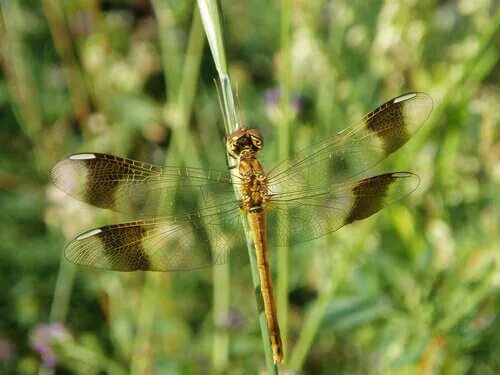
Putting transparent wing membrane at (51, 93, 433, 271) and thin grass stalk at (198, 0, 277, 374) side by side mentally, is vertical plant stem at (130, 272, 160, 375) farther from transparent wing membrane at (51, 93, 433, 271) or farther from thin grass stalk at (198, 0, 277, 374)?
thin grass stalk at (198, 0, 277, 374)

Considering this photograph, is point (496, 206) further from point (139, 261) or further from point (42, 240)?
point (42, 240)

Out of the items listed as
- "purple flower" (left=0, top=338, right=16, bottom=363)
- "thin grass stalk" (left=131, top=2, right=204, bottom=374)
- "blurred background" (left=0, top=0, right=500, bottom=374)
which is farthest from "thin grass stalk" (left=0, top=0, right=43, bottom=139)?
"thin grass stalk" (left=131, top=2, right=204, bottom=374)

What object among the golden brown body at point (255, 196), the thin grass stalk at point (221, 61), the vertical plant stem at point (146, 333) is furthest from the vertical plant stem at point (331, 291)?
the vertical plant stem at point (146, 333)

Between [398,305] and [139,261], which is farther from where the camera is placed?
[398,305]

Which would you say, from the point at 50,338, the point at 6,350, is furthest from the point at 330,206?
the point at 6,350

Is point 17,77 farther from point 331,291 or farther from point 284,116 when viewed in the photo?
point 331,291

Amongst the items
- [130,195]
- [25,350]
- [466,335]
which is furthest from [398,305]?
[25,350]

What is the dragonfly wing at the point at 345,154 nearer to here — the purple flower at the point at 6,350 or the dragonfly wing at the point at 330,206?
the dragonfly wing at the point at 330,206
